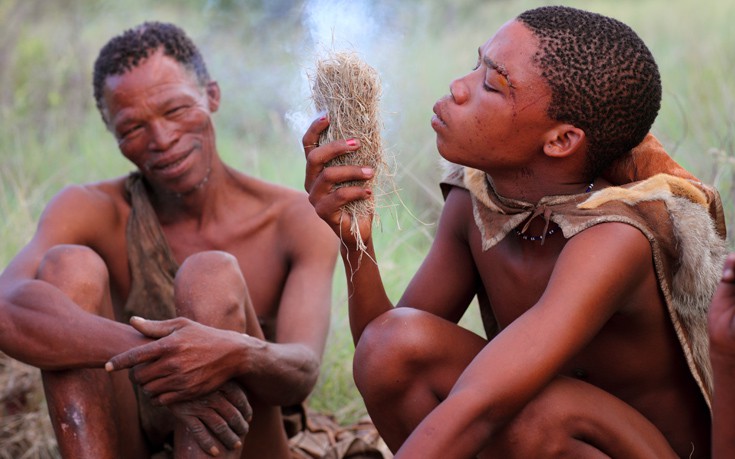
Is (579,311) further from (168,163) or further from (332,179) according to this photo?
(168,163)

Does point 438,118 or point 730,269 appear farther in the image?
point 438,118

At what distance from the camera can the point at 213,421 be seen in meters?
2.94

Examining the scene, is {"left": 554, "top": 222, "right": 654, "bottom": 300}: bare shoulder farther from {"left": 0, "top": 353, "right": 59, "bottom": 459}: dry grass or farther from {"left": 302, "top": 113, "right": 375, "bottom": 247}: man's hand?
{"left": 0, "top": 353, "right": 59, "bottom": 459}: dry grass

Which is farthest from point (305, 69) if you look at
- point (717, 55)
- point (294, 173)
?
point (717, 55)

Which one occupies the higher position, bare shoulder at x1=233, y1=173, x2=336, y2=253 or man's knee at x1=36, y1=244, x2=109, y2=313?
man's knee at x1=36, y1=244, x2=109, y2=313

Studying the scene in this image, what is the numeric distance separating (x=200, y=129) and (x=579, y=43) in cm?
165

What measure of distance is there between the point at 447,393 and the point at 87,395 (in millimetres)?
1102

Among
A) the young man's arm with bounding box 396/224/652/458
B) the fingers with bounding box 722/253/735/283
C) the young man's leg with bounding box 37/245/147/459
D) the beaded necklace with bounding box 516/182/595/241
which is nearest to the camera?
the fingers with bounding box 722/253/735/283

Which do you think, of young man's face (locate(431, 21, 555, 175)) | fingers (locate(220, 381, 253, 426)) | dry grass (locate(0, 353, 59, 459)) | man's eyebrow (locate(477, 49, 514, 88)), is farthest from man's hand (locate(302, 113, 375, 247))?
→ dry grass (locate(0, 353, 59, 459))

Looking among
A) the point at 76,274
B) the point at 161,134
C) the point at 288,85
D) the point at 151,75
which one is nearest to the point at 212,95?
the point at 151,75

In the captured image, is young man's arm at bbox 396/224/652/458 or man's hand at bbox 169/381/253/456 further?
man's hand at bbox 169/381/253/456

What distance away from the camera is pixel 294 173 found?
6273 millimetres

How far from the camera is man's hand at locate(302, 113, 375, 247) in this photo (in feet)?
8.63

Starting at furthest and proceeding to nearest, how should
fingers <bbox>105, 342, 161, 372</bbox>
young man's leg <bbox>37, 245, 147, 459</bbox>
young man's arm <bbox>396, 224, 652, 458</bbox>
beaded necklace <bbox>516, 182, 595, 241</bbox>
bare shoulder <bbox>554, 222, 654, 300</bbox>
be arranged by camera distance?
young man's leg <bbox>37, 245, 147, 459</bbox> → fingers <bbox>105, 342, 161, 372</bbox> → beaded necklace <bbox>516, 182, 595, 241</bbox> → bare shoulder <bbox>554, 222, 654, 300</bbox> → young man's arm <bbox>396, 224, 652, 458</bbox>
